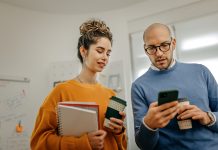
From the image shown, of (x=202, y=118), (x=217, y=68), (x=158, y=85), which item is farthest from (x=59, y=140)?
(x=217, y=68)

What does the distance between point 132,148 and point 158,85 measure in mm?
1632

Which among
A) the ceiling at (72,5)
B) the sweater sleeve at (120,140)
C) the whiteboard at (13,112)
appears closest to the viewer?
the sweater sleeve at (120,140)

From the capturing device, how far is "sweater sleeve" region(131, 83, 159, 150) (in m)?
0.98

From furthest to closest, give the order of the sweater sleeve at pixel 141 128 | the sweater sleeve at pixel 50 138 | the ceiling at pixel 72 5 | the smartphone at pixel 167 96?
1. the ceiling at pixel 72 5
2. the sweater sleeve at pixel 50 138
3. the sweater sleeve at pixel 141 128
4. the smartphone at pixel 167 96

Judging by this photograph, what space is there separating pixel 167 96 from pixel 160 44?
0.35 m

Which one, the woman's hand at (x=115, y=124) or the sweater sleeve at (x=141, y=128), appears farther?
the woman's hand at (x=115, y=124)

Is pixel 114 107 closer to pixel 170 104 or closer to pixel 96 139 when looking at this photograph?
pixel 96 139

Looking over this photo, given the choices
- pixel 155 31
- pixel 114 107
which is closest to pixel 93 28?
pixel 155 31

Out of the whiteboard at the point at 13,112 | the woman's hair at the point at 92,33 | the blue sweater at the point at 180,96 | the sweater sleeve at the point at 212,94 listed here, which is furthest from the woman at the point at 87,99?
the whiteboard at the point at 13,112

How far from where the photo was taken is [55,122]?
3.80 ft

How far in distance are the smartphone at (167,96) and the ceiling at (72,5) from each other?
210 cm

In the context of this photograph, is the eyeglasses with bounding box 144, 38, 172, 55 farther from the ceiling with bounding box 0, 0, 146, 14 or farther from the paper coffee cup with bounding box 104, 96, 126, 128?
the ceiling with bounding box 0, 0, 146, 14

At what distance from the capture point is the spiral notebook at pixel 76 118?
3.42 ft

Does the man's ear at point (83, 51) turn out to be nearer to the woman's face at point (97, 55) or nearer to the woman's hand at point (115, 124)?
the woman's face at point (97, 55)
